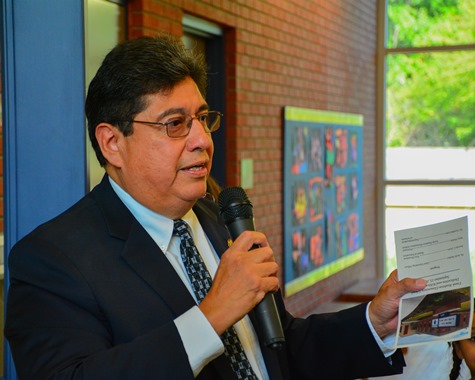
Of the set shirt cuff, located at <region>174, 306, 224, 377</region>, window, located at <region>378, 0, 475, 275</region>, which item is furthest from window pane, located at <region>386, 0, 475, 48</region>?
shirt cuff, located at <region>174, 306, 224, 377</region>

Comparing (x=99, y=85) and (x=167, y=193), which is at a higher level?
(x=99, y=85)

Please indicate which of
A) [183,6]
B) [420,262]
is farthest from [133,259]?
[183,6]

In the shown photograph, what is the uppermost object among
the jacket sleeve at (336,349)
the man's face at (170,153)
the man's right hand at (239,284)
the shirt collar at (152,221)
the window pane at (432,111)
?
the window pane at (432,111)

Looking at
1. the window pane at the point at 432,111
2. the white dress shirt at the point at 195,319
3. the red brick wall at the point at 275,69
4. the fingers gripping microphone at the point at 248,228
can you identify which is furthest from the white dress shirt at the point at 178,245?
the window pane at the point at 432,111

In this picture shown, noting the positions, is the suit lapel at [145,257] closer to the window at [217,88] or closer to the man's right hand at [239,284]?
the man's right hand at [239,284]

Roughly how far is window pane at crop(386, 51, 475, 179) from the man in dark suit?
22.5 ft

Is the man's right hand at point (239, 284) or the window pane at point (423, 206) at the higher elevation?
the man's right hand at point (239, 284)

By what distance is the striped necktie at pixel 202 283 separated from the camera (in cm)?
170

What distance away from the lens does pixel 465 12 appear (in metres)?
8.27

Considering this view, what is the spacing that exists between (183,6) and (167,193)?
9.11 feet

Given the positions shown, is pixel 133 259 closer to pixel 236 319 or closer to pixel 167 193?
pixel 167 193

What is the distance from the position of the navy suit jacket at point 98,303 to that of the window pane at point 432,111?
7.04 m

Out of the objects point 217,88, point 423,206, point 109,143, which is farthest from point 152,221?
point 423,206

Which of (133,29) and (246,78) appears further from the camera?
(246,78)
